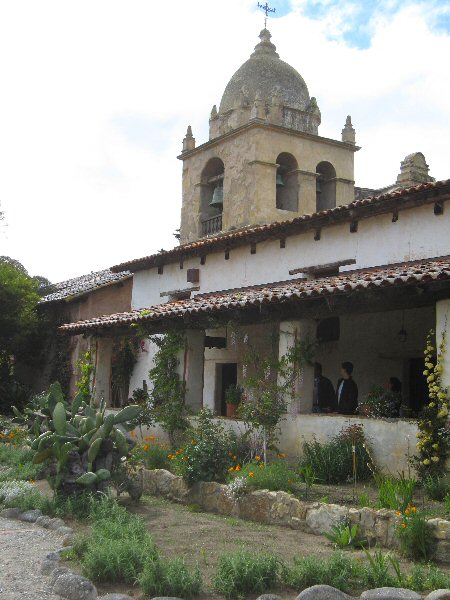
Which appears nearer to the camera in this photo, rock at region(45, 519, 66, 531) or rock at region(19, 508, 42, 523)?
rock at region(45, 519, 66, 531)

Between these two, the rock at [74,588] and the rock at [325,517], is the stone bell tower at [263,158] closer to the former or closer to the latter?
the rock at [325,517]

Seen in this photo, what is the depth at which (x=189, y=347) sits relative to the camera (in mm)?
13883

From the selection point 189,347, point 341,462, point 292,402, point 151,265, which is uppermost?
point 151,265

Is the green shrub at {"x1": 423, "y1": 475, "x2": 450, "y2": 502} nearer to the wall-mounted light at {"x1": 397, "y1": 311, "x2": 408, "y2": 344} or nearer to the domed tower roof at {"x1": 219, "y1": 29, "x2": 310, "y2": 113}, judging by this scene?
the wall-mounted light at {"x1": 397, "y1": 311, "x2": 408, "y2": 344}

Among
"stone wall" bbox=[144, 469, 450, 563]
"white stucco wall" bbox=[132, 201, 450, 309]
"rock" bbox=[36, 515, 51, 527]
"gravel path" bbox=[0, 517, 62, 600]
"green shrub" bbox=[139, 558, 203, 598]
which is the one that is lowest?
"gravel path" bbox=[0, 517, 62, 600]

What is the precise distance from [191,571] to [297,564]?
0.95 meters

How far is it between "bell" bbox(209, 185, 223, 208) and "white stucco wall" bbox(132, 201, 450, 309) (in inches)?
152

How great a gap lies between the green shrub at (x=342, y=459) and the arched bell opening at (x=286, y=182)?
13.1m

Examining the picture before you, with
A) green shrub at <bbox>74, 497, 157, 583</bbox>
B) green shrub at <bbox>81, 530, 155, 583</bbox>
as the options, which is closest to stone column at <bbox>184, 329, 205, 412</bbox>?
green shrub at <bbox>74, 497, 157, 583</bbox>

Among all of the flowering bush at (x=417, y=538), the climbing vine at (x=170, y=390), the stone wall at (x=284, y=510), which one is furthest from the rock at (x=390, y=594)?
the climbing vine at (x=170, y=390)

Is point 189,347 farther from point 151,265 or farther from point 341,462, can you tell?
point 151,265

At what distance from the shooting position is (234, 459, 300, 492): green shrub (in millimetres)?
9180

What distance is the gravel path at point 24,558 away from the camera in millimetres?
6297

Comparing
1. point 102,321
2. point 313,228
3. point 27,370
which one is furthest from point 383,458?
point 27,370
